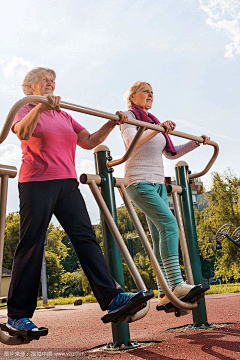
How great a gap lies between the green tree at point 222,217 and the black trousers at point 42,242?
21.2 metres

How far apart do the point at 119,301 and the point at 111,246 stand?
801 mm

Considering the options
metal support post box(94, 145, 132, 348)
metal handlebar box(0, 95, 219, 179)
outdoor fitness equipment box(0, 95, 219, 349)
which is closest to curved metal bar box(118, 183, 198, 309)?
outdoor fitness equipment box(0, 95, 219, 349)

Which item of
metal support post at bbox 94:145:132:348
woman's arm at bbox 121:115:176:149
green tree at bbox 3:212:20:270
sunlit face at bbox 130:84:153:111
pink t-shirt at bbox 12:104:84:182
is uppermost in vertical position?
green tree at bbox 3:212:20:270

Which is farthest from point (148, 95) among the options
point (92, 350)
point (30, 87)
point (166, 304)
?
point (92, 350)

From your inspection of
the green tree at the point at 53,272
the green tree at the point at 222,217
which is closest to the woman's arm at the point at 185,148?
the green tree at the point at 222,217

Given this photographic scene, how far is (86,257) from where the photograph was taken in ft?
8.82

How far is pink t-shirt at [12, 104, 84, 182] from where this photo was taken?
8.79 ft

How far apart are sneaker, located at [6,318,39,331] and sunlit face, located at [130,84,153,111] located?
200 centimetres

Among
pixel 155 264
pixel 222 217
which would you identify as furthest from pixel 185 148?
pixel 222 217

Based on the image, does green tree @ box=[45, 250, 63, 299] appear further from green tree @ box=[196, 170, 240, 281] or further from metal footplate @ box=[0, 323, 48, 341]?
metal footplate @ box=[0, 323, 48, 341]

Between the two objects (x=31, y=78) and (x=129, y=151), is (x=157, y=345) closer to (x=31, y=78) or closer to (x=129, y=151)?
(x=129, y=151)

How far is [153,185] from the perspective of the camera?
11.3 feet

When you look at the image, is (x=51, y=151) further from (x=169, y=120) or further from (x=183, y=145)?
(x=183, y=145)

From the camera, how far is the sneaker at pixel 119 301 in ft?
8.38
